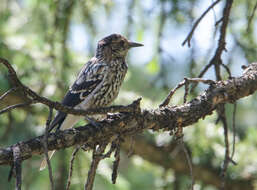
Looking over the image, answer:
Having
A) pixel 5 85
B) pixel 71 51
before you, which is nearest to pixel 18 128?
pixel 5 85

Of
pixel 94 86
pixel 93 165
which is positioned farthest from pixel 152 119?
pixel 94 86

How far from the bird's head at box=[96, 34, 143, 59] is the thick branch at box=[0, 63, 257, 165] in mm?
1956

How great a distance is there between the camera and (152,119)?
110 inches

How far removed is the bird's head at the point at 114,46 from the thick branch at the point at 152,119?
1956mm

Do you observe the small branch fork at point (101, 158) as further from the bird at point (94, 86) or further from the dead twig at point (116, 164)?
the bird at point (94, 86)

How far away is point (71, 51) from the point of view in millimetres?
4727

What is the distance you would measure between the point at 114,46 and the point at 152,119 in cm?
232

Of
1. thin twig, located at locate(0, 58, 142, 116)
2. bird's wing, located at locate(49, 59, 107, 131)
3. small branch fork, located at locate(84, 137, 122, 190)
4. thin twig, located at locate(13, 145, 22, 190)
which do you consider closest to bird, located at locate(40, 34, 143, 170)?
bird's wing, located at locate(49, 59, 107, 131)

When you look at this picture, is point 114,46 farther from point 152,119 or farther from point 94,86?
point 152,119

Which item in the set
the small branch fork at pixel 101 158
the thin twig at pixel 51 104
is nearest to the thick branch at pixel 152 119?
the small branch fork at pixel 101 158

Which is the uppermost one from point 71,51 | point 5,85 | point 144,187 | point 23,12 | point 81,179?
point 23,12

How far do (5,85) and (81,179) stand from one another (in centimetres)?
134

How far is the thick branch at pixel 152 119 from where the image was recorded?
2.44m

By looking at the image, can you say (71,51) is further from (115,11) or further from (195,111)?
(195,111)
